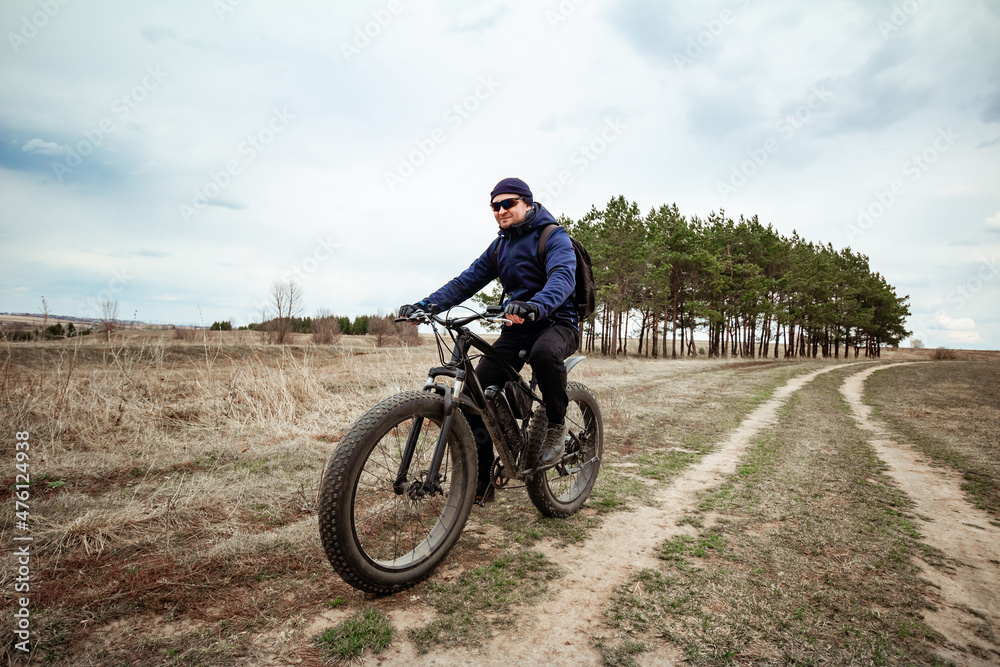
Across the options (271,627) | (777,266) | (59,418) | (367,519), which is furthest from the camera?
(777,266)

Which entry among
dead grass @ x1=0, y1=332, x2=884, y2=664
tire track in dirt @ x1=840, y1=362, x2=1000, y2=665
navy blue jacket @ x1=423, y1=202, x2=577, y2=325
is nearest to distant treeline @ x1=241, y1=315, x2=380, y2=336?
dead grass @ x1=0, y1=332, x2=884, y2=664

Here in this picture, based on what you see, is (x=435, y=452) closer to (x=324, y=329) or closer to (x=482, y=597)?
(x=482, y=597)

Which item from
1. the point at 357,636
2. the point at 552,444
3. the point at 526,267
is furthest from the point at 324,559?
the point at 526,267

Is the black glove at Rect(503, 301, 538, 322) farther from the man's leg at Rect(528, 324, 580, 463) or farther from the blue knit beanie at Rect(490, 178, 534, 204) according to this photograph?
the blue knit beanie at Rect(490, 178, 534, 204)

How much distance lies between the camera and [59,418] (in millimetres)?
5578

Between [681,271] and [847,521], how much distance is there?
1557 inches

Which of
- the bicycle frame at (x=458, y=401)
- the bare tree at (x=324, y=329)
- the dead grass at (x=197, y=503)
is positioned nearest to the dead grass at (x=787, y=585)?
the dead grass at (x=197, y=503)

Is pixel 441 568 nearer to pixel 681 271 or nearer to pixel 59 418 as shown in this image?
pixel 59 418

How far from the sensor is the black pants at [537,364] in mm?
3291

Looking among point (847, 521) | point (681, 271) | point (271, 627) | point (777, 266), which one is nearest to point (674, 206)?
→ point (681, 271)

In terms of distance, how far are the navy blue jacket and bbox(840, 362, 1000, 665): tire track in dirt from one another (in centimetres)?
263

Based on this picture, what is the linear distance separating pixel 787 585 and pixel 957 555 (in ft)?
5.22

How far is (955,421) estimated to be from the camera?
366 inches

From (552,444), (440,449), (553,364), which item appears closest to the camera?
(440,449)
